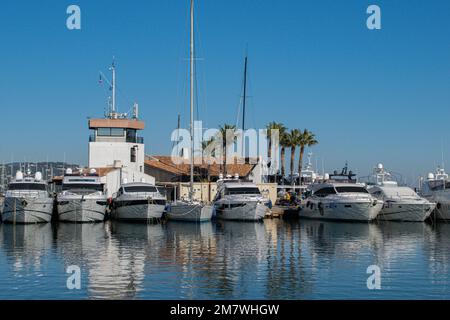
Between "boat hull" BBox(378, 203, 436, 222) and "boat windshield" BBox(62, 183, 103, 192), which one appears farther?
"boat hull" BBox(378, 203, 436, 222)

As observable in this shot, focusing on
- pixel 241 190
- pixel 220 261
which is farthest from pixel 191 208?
pixel 220 261

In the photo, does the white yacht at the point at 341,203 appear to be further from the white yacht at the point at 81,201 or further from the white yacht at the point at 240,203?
the white yacht at the point at 81,201

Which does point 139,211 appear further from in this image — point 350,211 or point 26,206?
point 350,211

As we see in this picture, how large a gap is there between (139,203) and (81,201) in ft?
14.7

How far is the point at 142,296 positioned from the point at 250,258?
10.3 m

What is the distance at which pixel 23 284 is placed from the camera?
976 inches

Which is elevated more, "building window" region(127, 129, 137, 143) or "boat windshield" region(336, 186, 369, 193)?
"building window" region(127, 129, 137, 143)

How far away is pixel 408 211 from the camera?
5491cm

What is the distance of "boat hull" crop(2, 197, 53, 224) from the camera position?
49562 millimetres

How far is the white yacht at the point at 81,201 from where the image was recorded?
50406mm

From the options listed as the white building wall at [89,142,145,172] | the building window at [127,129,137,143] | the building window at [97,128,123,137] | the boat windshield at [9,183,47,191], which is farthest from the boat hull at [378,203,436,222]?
the boat windshield at [9,183,47,191]

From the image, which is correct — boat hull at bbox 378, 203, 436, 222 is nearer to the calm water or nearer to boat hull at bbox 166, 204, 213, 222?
the calm water

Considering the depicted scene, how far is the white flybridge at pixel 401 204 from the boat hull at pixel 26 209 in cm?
2854

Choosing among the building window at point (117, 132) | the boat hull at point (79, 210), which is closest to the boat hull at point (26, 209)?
the boat hull at point (79, 210)
